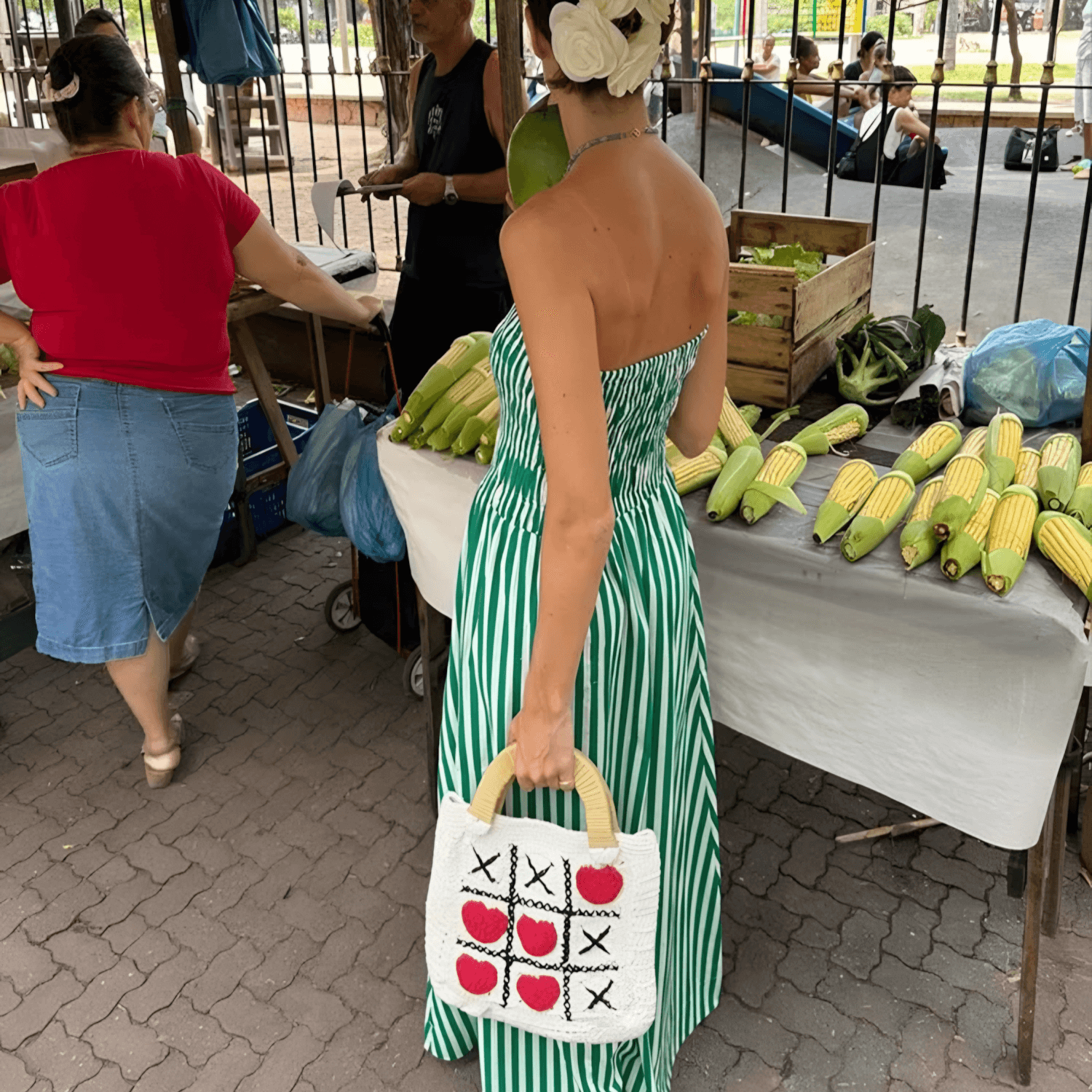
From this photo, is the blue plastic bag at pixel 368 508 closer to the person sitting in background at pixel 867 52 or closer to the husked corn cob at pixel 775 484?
the husked corn cob at pixel 775 484

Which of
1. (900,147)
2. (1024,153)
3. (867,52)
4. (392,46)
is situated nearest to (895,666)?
(392,46)

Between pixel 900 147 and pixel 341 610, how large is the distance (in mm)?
7094

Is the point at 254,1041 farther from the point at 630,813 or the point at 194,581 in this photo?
the point at 194,581

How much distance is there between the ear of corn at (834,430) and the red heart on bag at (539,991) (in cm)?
132

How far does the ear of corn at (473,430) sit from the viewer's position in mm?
2596

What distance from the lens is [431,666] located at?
9.61ft

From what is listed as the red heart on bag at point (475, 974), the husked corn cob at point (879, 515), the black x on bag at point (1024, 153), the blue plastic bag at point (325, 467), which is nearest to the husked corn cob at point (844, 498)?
A: the husked corn cob at point (879, 515)

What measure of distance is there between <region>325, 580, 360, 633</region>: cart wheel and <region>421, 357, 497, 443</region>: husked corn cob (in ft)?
4.68

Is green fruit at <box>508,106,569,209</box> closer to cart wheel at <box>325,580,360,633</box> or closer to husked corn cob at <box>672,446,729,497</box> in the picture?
husked corn cob at <box>672,446,729,497</box>

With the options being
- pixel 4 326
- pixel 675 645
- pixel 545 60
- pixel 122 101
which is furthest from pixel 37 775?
pixel 545 60

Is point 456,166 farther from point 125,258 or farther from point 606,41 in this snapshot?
point 606,41

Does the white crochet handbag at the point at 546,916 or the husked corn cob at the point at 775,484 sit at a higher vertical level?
the husked corn cob at the point at 775,484

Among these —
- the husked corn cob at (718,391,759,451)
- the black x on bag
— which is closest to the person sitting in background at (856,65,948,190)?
the black x on bag

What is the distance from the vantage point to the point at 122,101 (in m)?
2.60
